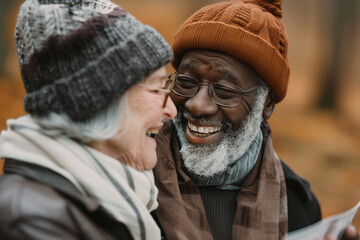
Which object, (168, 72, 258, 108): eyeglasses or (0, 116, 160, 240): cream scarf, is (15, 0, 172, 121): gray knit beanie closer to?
(0, 116, 160, 240): cream scarf

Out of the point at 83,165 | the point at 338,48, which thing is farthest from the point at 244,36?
the point at 338,48

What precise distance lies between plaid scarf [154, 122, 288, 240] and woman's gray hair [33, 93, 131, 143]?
2.23 ft

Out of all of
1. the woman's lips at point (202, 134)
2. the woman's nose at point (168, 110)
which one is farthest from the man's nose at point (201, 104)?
the woman's nose at point (168, 110)

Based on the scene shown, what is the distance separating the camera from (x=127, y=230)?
185cm

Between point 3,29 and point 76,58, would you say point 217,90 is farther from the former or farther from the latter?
point 3,29

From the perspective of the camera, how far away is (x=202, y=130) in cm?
261

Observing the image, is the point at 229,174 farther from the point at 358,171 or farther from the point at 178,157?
the point at 358,171

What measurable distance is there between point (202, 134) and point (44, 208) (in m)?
1.28

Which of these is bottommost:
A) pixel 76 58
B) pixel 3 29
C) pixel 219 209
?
pixel 3 29

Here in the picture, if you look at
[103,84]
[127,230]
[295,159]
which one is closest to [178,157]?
[127,230]

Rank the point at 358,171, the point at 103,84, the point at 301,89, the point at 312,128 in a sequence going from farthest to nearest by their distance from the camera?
the point at 301,89 < the point at 312,128 < the point at 358,171 < the point at 103,84

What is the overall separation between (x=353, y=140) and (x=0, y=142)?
8.65 m

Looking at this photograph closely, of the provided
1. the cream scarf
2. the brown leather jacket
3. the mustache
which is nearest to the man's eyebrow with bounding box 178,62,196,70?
the mustache

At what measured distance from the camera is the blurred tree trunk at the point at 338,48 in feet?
33.1
